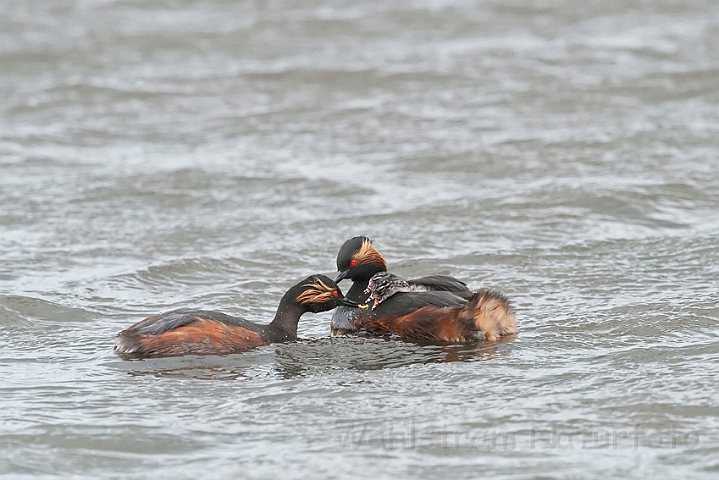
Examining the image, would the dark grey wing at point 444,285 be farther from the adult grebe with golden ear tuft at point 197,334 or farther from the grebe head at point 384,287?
the adult grebe with golden ear tuft at point 197,334

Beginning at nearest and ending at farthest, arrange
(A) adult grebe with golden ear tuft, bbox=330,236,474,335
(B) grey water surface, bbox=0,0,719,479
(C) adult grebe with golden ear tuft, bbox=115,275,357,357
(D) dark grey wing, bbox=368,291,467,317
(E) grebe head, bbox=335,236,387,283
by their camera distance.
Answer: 1. (B) grey water surface, bbox=0,0,719,479
2. (C) adult grebe with golden ear tuft, bbox=115,275,357,357
3. (D) dark grey wing, bbox=368,291,467,317
4. (A) adult grebe with golden ear tuft, bbox=330,236,474,335
5. (E) grebe head, bbox=335,236,387,283

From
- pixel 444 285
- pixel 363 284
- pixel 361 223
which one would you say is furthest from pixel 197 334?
pixel 361 223

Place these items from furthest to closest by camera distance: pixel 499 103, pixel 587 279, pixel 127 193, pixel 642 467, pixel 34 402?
pixel 499 103, pixel 127 193, pixel 587 279, pixel 34 402, pixel 642 467

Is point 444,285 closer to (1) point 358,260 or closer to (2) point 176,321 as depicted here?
(1) point 358,260

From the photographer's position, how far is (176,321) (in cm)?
689

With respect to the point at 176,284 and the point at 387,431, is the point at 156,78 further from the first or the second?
the point at 387,431

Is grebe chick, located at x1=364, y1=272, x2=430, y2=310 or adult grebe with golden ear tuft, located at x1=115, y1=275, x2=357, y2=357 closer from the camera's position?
adult grebe with golden ear tuft, located at x1=115, y1=275, x2=357, y2=357

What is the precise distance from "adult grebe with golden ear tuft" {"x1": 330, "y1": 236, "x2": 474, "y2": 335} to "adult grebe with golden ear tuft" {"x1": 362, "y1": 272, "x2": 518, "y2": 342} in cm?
5

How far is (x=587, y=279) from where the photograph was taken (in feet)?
27.8

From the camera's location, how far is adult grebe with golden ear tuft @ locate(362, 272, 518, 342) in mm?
6977

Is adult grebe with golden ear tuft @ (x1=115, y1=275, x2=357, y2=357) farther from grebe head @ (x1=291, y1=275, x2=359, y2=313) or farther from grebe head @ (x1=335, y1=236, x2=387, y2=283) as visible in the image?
grebe head @ (x1=335, y1=236, x2=387, y2=283)

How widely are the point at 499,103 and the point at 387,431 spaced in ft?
31.5

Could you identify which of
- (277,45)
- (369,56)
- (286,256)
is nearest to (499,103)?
(369,56)

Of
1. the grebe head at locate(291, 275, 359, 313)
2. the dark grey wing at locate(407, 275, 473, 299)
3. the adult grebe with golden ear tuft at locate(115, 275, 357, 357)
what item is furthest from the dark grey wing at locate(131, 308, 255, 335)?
the dark grey wing at locate(407, 275, 473, 299)
